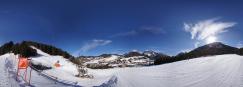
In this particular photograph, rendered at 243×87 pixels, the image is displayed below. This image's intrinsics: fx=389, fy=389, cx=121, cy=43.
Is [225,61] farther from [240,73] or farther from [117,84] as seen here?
[117,84]

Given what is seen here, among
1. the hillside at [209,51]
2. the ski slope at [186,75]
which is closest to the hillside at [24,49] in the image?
the ski slope at [186,75]

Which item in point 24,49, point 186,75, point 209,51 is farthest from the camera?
point 209,51

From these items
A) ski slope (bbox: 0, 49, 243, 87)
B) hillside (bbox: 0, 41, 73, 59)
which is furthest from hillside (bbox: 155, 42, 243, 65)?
hillside (bbox: 0, 41, 73, 59)

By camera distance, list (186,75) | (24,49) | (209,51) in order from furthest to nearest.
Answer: (209,51) < (24,49) < (186,75)

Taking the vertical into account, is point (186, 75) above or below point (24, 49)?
below

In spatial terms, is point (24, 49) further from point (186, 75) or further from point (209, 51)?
point (186, 75)

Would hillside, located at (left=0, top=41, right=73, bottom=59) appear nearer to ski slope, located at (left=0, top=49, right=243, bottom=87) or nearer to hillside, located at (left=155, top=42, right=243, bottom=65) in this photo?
ski slope, located at (left=0, top=49, right=243, bottom=87)

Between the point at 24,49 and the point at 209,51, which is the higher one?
the point at 24,49

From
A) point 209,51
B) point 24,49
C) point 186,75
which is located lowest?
point 186,75

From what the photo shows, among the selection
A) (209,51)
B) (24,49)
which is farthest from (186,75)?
(24,49)

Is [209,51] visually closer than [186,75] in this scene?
No

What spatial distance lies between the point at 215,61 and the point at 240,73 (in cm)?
167

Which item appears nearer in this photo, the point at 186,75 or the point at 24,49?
the point at 186,75

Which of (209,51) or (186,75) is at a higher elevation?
(209,51)
